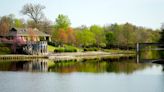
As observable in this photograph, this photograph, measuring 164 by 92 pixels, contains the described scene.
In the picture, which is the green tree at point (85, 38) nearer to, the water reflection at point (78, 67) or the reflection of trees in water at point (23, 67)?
the water reflection at point (78, 67)

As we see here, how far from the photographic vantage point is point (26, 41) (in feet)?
351

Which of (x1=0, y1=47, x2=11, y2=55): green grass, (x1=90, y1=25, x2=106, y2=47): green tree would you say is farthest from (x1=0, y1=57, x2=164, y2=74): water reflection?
(x1=90, y1=25, x2=106, y2=47): green tree

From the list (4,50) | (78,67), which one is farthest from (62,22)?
(78,67)

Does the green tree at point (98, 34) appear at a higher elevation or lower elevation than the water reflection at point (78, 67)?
higher

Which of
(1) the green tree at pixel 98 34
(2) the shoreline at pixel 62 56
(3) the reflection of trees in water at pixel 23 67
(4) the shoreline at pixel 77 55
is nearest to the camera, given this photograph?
(3) the reflection of trees in water at pixel 23 67

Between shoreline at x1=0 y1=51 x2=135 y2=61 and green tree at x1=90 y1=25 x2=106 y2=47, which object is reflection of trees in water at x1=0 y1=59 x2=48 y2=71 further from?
green tree at x1=90 y1=25 x2=106 y2=47

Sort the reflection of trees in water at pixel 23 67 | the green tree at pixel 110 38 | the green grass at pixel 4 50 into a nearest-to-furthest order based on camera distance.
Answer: the reflection of trees in water at pixel 23 67
the green grass at pixel 4 50
the green tree at pixel 110 38

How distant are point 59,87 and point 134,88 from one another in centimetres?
686

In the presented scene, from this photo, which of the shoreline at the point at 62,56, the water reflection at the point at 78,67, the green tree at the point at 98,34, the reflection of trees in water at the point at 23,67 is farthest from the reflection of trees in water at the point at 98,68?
the green tree at the point at 98,34

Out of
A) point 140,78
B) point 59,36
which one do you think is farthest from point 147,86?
point 59,36

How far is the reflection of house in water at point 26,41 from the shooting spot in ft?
334

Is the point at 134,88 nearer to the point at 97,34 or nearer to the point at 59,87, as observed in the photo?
the point at 59,87

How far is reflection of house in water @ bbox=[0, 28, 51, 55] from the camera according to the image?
102 meters

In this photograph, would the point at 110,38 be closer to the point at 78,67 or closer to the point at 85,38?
the point at 85,38
